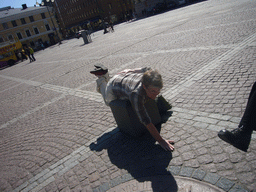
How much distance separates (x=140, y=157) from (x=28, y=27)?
2548 inches

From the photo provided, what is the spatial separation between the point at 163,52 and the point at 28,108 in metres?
6.26

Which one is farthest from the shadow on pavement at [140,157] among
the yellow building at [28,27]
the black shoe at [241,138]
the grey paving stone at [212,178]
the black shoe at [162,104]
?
the yellow building at [28,27]

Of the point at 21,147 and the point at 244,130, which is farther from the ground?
the point at 244,130

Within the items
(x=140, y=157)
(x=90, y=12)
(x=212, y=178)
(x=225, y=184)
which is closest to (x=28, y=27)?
(x=90, y=12)

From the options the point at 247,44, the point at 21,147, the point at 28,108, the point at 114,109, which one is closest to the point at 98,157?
the point at 114,109

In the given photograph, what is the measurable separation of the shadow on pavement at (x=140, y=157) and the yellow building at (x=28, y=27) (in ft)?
177

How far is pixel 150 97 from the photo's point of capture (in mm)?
2734

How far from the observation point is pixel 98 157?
339 centimetres

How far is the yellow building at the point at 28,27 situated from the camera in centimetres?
5269

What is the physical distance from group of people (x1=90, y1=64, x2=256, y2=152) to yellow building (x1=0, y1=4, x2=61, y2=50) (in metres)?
54.1

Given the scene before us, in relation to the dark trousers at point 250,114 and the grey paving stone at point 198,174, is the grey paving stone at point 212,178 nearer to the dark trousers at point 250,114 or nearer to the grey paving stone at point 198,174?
the grey paving stone at point 198,174

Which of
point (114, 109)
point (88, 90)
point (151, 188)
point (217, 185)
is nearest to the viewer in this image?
point (217, 185)

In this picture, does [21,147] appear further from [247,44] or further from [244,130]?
[247,44]

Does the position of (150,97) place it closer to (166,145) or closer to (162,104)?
(166,145)
